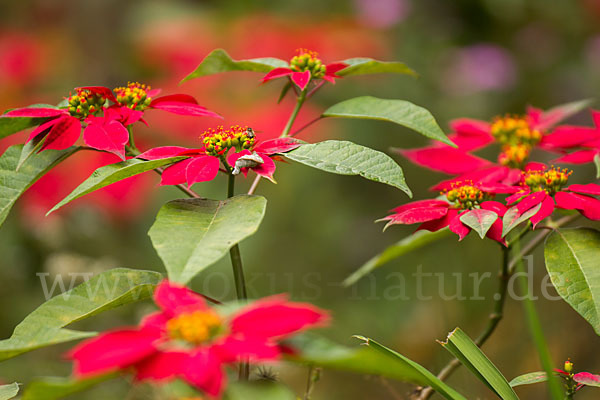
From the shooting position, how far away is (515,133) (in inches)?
25.5

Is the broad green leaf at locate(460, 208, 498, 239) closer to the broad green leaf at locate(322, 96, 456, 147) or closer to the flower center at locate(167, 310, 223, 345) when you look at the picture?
the broad green leaf at locate(322, 96, 456, 147)

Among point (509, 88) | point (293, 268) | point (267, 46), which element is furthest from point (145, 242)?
point (509, 88)

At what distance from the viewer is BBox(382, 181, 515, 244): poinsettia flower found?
45 centimetres

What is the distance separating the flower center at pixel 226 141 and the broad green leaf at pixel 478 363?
0.18m

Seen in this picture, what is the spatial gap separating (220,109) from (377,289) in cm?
54

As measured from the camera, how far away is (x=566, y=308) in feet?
4.04

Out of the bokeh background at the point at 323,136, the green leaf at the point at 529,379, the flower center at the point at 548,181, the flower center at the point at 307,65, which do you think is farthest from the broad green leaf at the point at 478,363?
the bokeh background at the point at 323,136

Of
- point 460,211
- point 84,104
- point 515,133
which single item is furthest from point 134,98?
point 515,133

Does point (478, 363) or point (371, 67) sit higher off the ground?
point (371, 67)

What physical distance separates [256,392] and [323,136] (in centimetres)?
116

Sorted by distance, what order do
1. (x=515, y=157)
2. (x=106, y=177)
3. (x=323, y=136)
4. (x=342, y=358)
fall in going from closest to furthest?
(x=342, y=358) < (x=106, y=177) < (x=515, y=157) < (x=323, y=136)

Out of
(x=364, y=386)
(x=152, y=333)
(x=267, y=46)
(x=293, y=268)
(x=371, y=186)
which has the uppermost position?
(x=267, y=46)

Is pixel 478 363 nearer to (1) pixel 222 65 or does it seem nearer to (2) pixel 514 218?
(2) pixel 514 218

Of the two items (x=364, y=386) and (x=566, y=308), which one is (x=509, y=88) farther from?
(x=364, y=386)
